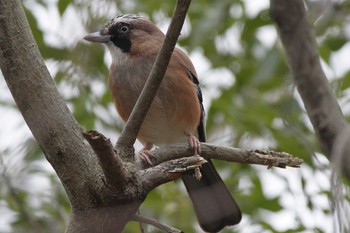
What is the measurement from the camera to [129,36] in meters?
5.86

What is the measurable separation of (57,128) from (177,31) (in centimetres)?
72

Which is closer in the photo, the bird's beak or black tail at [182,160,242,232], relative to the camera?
black tail at [182,160,242,232]

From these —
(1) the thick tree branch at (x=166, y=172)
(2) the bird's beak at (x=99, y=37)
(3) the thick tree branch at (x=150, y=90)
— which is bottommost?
(1) the thick tree branch at (x=166, y=172)

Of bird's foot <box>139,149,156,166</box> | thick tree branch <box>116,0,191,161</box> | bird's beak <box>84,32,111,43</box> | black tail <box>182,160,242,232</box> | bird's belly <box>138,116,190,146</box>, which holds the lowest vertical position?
black tail <box>182,160,242,232</box>

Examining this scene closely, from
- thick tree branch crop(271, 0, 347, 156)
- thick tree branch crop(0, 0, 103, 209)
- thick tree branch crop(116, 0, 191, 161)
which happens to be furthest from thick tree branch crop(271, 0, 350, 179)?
thick tree branch crop(0, 0, 103, 209)

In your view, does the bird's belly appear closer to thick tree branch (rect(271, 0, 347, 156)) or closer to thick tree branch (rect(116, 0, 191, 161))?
thick tree branch (rect(116, 0, 191, 161))

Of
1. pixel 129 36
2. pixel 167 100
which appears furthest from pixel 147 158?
pixel 129 36

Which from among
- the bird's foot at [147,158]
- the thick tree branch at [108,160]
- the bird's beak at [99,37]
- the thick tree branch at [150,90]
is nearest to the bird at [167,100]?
the bird's beak at [99,37]

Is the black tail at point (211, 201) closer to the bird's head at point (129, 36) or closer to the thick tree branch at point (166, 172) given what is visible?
the bird's head at point (129, 36)

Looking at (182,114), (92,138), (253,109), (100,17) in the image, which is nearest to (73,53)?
(100,17)

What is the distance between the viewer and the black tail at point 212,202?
5.30m

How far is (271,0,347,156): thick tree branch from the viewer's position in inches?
133

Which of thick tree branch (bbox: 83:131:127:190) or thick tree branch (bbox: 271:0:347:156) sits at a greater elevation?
thick tree branch (bbox: 271:0:347:156)

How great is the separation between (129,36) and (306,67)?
271cm
